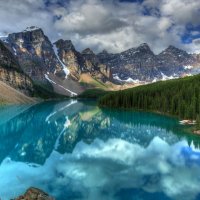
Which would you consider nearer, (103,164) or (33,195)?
(33,195)

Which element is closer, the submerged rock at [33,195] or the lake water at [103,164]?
the submerged rock at [33,195]

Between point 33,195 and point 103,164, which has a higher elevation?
point 33,195

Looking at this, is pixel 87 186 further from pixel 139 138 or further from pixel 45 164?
pixel 139 138

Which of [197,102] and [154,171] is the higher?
[197,102]

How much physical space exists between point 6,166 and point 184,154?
3690cm

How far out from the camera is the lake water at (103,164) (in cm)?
4675

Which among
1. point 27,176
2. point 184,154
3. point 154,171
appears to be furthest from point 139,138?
point 27,176

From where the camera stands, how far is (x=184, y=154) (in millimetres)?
74438

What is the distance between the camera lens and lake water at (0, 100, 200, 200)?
4675 cm

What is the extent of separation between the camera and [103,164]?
6328 cm

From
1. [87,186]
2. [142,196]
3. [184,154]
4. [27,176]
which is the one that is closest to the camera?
[142,196]

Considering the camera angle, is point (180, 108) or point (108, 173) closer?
point (108, 173)

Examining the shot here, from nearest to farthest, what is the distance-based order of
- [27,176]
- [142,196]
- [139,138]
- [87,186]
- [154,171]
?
[142,196] → [87,186] → [27,176] → [154,171] → [139,138]

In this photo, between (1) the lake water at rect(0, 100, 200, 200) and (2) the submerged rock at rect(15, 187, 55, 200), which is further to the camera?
(1) the lake water at rect(0, 100, 200, 200)
